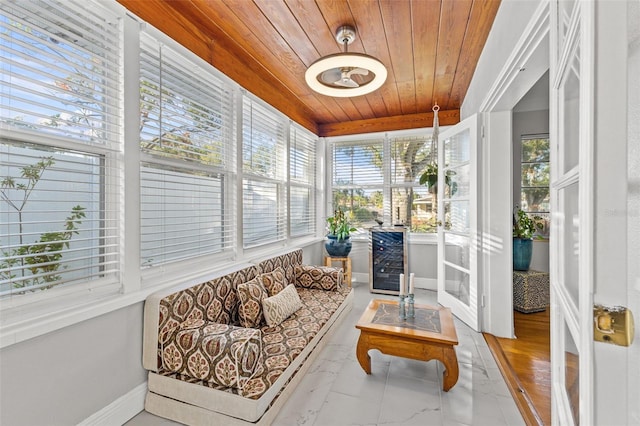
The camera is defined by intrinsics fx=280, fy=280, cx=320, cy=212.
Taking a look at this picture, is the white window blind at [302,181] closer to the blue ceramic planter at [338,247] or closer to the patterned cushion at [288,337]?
the blue ceramic planter at [338,247]

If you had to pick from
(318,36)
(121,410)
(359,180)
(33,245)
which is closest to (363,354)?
(121,410)

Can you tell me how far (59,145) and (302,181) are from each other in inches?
121

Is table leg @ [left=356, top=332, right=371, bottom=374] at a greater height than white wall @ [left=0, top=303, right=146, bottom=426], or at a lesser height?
lesser

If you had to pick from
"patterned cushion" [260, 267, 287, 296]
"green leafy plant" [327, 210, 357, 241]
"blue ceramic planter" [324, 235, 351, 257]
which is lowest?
"patterned cushion" [260, 267, 287, 296]

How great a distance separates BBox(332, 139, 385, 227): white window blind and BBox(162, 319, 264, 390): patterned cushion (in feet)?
11.0

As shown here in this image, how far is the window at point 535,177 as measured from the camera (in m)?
3.72

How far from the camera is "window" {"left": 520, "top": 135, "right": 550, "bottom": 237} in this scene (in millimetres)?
3717

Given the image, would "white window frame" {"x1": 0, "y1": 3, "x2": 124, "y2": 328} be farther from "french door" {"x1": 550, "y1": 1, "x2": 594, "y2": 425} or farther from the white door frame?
the white door frame

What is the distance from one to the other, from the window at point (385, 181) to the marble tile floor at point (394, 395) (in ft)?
7.81

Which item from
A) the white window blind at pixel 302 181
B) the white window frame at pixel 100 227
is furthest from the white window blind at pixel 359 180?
the white window frame at pixel 100 227

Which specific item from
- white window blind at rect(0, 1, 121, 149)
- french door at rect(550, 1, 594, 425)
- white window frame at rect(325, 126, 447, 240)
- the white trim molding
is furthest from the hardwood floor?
white window blind at rect(0, 1, 121, 149)

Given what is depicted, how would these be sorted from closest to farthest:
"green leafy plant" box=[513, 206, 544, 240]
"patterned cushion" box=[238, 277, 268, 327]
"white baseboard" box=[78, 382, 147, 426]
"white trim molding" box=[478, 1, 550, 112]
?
"white trim molding" box=[478, 1, 550, 112]
"white baseboard" box=[78, 382, 147, 426]
"patterned cushion" box=[238, 277, 268, 327]
"green leafy plant" box=[513, 206, 544, 240]

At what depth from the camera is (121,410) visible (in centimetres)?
162

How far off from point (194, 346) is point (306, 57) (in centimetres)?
258
